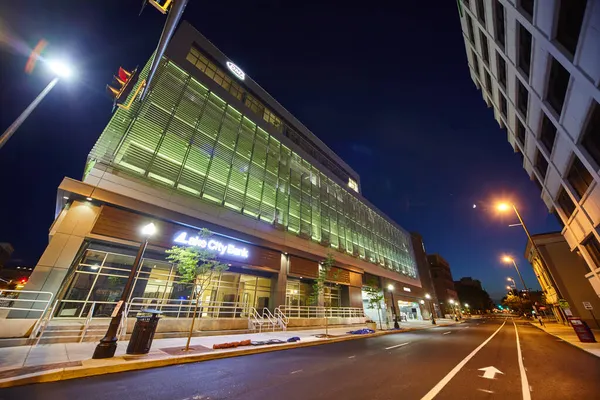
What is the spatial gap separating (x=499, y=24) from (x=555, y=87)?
21.0ft

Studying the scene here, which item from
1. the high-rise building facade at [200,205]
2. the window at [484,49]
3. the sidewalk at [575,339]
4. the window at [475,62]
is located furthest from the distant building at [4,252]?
the window at [475,62]

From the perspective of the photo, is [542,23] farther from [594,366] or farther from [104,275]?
[104,275]

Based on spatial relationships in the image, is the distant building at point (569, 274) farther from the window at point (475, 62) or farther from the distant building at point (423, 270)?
the distant building at point (423, 270)

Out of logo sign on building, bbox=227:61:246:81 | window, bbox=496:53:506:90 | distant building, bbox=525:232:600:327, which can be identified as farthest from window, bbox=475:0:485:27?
distant building, bbox=525:232:600:327

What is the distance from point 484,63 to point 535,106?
28.1 ft

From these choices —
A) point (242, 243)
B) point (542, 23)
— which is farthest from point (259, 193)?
point (542, 23)

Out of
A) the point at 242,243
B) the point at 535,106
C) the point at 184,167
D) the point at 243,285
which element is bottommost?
the point at 243,285

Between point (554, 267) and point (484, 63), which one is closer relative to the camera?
point (484, 63)

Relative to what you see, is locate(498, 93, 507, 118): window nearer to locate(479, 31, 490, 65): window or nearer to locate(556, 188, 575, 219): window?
locate(479, 31, 490, 65): window

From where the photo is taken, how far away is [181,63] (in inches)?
815

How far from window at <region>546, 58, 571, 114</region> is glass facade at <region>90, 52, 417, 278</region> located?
21123mm

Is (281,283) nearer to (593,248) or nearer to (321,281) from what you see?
(321,281)

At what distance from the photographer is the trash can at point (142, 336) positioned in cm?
814

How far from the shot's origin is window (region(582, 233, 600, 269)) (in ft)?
51.3
